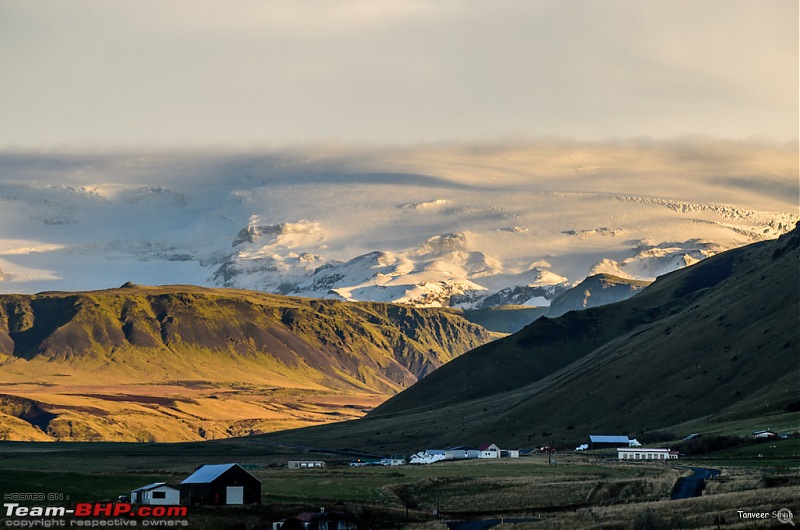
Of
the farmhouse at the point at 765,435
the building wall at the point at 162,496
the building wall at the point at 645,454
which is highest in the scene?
the farmhouse at the point at 765,435

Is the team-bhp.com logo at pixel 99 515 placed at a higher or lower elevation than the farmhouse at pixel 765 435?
lower

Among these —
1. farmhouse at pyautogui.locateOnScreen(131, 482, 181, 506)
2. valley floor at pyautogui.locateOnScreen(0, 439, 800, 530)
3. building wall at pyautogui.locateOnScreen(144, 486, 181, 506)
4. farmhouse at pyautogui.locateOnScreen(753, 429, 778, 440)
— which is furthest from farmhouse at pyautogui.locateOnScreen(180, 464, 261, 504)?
farmhouse at pyautogui.locateOnScreen(753, 429, 778, 440)

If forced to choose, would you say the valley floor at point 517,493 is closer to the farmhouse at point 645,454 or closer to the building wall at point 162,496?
the building wall at point 162,496

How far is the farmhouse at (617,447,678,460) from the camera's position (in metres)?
174

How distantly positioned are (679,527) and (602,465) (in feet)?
235

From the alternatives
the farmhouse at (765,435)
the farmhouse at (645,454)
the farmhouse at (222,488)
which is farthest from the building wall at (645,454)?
the farmhouse at (222,488)

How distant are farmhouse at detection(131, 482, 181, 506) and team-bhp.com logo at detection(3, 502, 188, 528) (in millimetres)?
7451

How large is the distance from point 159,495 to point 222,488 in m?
6.10

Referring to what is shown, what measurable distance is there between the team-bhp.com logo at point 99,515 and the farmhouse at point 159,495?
24.4 ft

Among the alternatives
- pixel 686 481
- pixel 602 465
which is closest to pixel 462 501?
A: pixel 686 481

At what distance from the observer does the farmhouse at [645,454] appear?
570ft

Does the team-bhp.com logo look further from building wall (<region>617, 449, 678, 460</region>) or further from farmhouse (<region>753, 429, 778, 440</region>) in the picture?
farmhouse (<region>753, 429, 778, 440</region>)

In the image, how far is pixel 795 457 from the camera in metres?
142

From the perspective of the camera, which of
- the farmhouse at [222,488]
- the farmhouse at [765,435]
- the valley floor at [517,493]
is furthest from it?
the farmhouse at [765,435]
